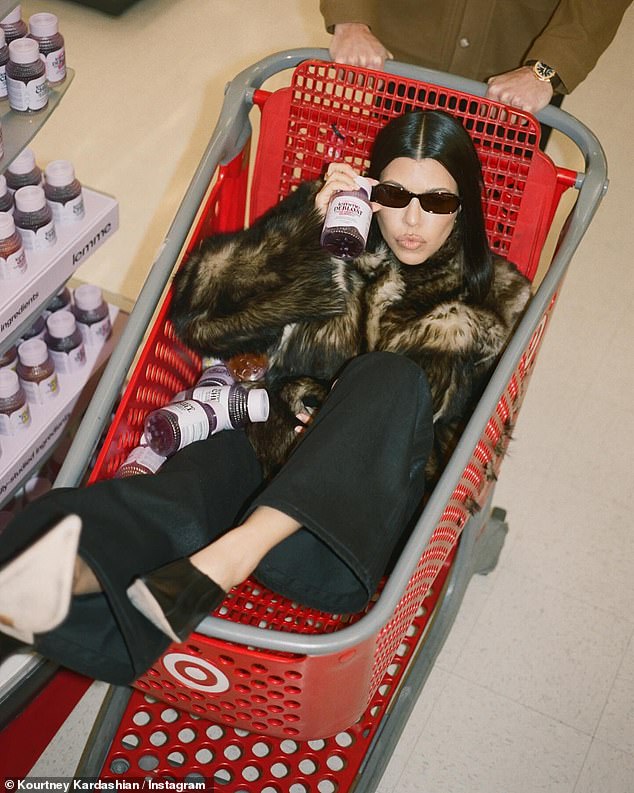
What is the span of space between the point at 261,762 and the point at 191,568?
2.39ft

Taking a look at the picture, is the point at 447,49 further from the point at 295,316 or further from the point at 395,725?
the point at 395,725

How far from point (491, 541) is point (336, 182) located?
3.05ft

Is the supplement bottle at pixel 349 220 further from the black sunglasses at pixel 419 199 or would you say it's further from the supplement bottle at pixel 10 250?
the supplement bottle at pixel 10 250

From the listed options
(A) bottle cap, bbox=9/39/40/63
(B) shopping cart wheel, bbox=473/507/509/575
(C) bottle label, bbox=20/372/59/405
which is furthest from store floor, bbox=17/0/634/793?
(A) bottle cap, bbox=9/39/40/63

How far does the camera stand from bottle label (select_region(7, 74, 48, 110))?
1900 millimetres

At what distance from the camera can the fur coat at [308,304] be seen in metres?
1.90

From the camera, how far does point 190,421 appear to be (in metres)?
1.85

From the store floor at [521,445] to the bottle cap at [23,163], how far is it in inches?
38.2

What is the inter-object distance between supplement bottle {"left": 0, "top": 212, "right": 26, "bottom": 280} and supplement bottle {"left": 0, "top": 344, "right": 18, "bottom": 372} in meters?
0.21

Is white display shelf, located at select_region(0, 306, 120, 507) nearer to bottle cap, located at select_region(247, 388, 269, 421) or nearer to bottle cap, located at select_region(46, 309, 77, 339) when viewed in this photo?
bottle cap, located at select_region(46, 309, 77, 339)

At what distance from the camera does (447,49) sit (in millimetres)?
2309

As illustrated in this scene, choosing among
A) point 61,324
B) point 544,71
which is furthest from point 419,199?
point 61,324

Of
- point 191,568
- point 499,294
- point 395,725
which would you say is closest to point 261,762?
point 395,725

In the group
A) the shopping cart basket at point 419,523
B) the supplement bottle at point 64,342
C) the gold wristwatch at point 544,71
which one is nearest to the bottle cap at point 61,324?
the supplement bottle at point 64,342
